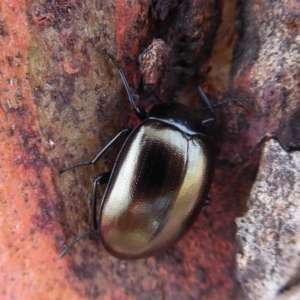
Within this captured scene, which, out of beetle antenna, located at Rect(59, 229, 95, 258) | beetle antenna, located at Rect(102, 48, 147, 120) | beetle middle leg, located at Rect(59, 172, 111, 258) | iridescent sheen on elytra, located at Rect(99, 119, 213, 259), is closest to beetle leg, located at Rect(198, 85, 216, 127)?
iridescent sheen on elytra, located at Rect(99, 119, 213, 259)

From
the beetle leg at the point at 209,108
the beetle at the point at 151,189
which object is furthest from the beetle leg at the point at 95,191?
the beetle leg at the point at 209,108

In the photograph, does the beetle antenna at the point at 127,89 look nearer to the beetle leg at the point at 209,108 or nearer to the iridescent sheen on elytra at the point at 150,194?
the iridescent sheen on elytra at the point at 150,194

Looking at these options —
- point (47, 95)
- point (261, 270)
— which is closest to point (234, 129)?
point (261, 270)

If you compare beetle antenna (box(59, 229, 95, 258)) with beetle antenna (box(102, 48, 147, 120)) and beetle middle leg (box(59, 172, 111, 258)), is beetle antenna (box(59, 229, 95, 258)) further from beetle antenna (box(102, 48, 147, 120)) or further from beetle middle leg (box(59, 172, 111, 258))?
beetle antenna (box(102, 48, 147, 120))

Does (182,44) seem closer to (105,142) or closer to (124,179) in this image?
(105,142)

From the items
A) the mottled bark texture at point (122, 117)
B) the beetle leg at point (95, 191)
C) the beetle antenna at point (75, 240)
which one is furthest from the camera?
the beetle leg at point (95, 191)

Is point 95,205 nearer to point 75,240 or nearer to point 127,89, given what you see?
point 75,240

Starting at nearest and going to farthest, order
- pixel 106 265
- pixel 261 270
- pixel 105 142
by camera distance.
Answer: pixel 261 270 → pixel 105 142 → pixel 106 265
